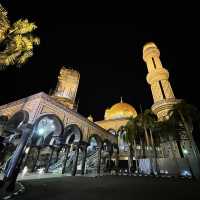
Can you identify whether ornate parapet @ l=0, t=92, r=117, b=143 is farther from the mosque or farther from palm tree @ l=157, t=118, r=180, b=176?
palm tree @ l=157, t=118, r=180, b=176

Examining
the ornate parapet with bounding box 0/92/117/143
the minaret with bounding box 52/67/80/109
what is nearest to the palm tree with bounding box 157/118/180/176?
the ornate parapet with bounding box 0/92/117/143

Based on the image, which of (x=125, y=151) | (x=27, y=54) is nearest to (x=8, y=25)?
(x=27, y=54)

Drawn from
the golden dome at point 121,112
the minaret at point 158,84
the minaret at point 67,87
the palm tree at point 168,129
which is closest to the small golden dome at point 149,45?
the minaret at point 158,84

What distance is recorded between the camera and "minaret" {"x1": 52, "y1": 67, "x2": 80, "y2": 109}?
36.1 meters

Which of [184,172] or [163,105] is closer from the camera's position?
[184,172]

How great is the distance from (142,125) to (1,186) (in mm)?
23176

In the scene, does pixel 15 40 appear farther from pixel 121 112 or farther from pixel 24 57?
pixel 121 112

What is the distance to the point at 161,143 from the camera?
1224 inches

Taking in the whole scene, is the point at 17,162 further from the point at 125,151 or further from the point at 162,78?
the point at 162,78

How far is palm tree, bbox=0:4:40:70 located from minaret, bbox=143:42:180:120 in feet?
100

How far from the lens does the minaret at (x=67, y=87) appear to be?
3612cm

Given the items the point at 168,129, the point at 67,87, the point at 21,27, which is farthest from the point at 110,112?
the point at 21,27

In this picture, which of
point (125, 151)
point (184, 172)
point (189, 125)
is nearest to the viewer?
point (184, 172)

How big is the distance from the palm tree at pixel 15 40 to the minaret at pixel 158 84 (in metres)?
30.6
